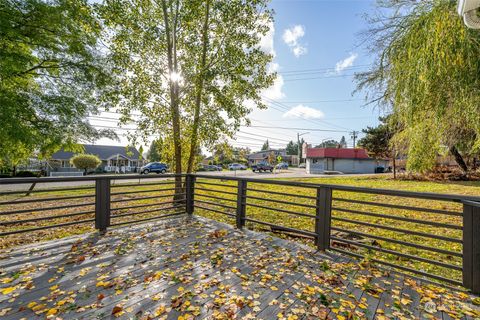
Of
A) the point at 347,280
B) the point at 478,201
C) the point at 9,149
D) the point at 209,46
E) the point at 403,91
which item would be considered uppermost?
the point at 209,46

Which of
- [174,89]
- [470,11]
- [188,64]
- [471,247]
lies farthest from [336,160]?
[470,11]

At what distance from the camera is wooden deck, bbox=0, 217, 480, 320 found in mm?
1936

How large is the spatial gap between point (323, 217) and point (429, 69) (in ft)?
8.22

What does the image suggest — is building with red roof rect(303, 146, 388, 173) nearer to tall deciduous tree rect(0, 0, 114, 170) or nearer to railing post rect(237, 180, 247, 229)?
railing post rect(237, 180, 247, 229)

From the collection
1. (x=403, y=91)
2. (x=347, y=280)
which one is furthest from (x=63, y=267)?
(x=403, y=91)

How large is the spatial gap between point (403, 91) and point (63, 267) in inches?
208

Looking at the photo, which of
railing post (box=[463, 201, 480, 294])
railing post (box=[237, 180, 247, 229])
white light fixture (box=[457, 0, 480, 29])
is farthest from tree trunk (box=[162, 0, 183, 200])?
white light fixture (box=[457, 0, 480, 29])

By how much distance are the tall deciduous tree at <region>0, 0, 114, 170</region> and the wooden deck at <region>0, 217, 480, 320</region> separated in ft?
11.5

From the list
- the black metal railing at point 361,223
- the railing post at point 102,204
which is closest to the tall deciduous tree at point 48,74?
the black metal railing at point 361,223

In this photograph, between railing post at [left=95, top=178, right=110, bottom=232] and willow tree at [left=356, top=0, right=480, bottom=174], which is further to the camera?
railing post at [left=95, top=178, right=110, bottom=232]

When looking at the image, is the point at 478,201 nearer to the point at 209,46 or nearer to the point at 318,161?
the point at 209,46

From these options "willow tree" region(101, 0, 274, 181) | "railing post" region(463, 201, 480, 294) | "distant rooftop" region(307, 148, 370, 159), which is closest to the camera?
"railing post" region(463, 201, 480, 294)

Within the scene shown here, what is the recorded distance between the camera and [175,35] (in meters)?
6.50

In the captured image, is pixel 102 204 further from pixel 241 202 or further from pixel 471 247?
pixel 471 247
